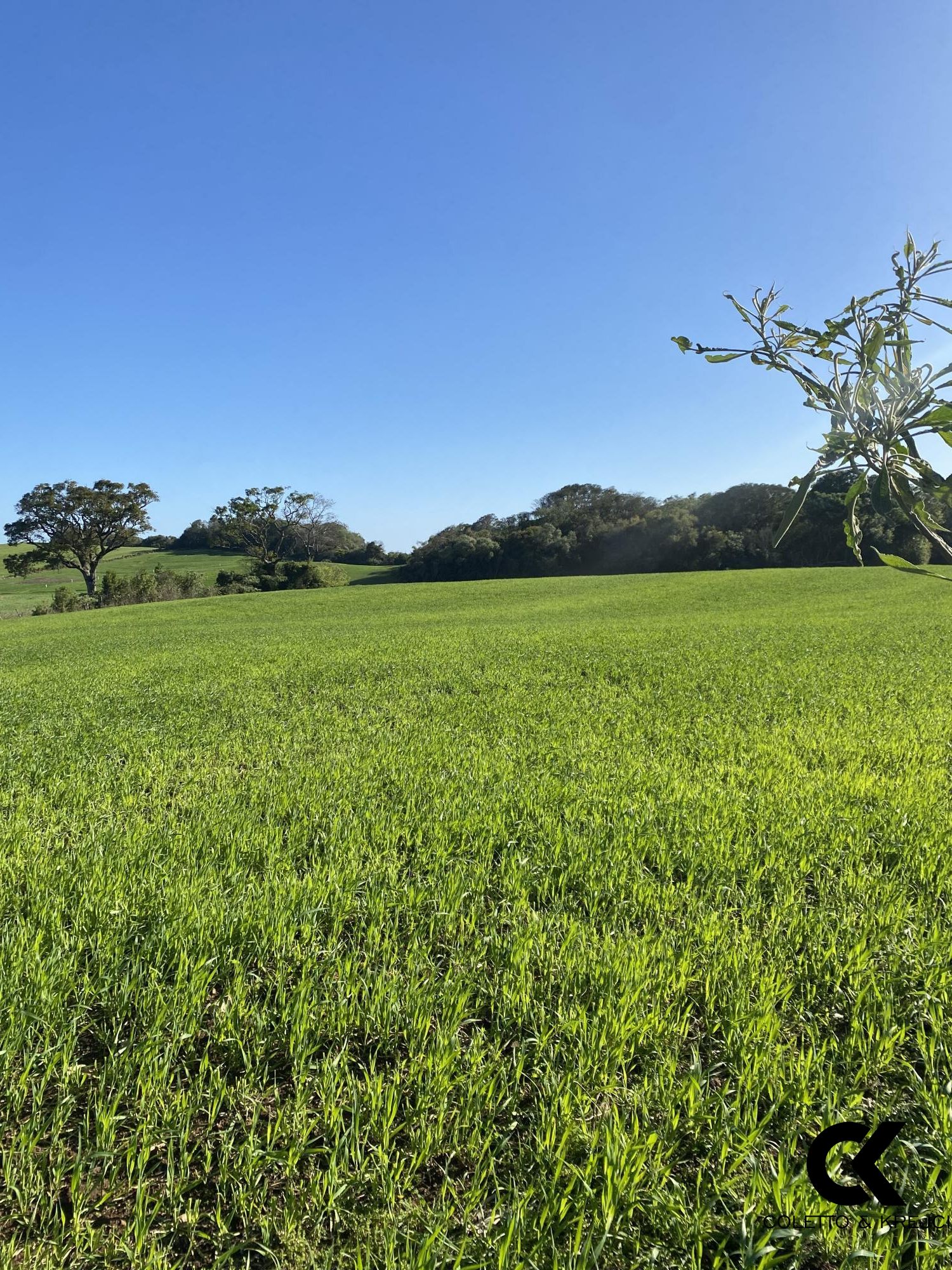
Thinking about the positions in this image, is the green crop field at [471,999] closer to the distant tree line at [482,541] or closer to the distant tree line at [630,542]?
the distant tree line at [482,541]

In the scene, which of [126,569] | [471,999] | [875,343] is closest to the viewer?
[875,343]

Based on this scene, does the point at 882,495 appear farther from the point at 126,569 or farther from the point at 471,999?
the point at 126,569

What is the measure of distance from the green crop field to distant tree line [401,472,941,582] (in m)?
50.1

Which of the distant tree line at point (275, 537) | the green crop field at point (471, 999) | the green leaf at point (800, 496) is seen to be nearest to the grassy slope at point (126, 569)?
the distant tree line at point (275, 537)

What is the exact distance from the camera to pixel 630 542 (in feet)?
206

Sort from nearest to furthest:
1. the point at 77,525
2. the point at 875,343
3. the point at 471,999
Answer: the point at 875,343
the point at 471,999
the point at 77,525

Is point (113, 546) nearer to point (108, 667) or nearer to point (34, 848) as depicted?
point (108, 667)

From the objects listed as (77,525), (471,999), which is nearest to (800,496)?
(471,999)

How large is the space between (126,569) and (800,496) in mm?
80016

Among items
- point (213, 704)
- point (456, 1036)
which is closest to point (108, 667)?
point (213, 704)

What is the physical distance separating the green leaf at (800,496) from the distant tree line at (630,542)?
53.3 m

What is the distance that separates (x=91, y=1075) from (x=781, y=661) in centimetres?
1276

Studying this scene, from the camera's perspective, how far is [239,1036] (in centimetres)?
281

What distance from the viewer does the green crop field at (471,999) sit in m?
2.15
